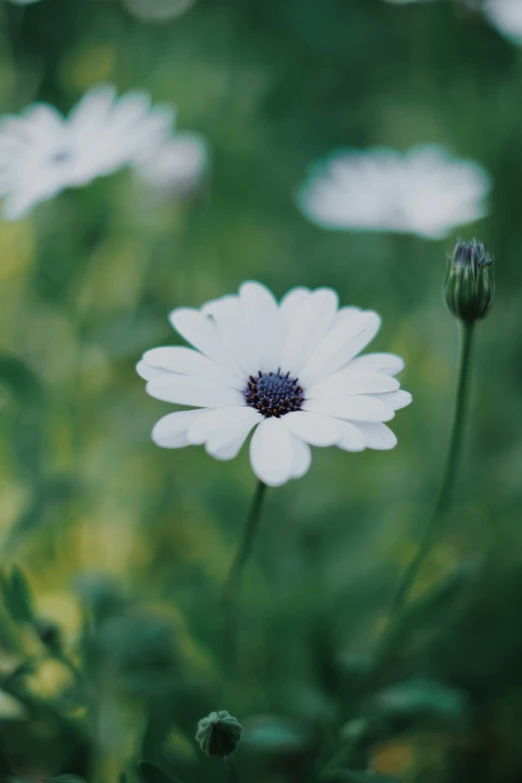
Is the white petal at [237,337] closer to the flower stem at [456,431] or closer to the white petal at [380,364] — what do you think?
the white petal at [380,364]

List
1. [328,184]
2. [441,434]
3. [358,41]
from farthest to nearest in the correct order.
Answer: [358,41], [328,184], [441,434]

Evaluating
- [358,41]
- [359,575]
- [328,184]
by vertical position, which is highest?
[358,41]

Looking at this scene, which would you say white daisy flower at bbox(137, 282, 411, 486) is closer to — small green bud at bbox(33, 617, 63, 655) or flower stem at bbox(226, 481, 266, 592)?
flower stem at bbox(226, 481, 266, 592)

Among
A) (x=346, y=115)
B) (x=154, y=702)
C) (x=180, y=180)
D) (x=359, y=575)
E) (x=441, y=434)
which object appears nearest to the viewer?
(x=154, y=702)

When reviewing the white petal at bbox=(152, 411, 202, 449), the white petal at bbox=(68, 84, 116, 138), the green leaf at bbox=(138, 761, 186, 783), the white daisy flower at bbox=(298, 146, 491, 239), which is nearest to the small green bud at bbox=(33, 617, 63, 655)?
the green leaf at bbox=(138, 761, 186, 783)

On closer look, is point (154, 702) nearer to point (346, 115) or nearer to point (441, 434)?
point (441, 434)

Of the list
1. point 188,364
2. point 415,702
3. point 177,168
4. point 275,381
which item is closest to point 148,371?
point 188,364

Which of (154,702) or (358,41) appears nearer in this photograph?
(154,702)

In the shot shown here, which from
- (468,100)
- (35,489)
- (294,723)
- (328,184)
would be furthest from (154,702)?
(468,100)
